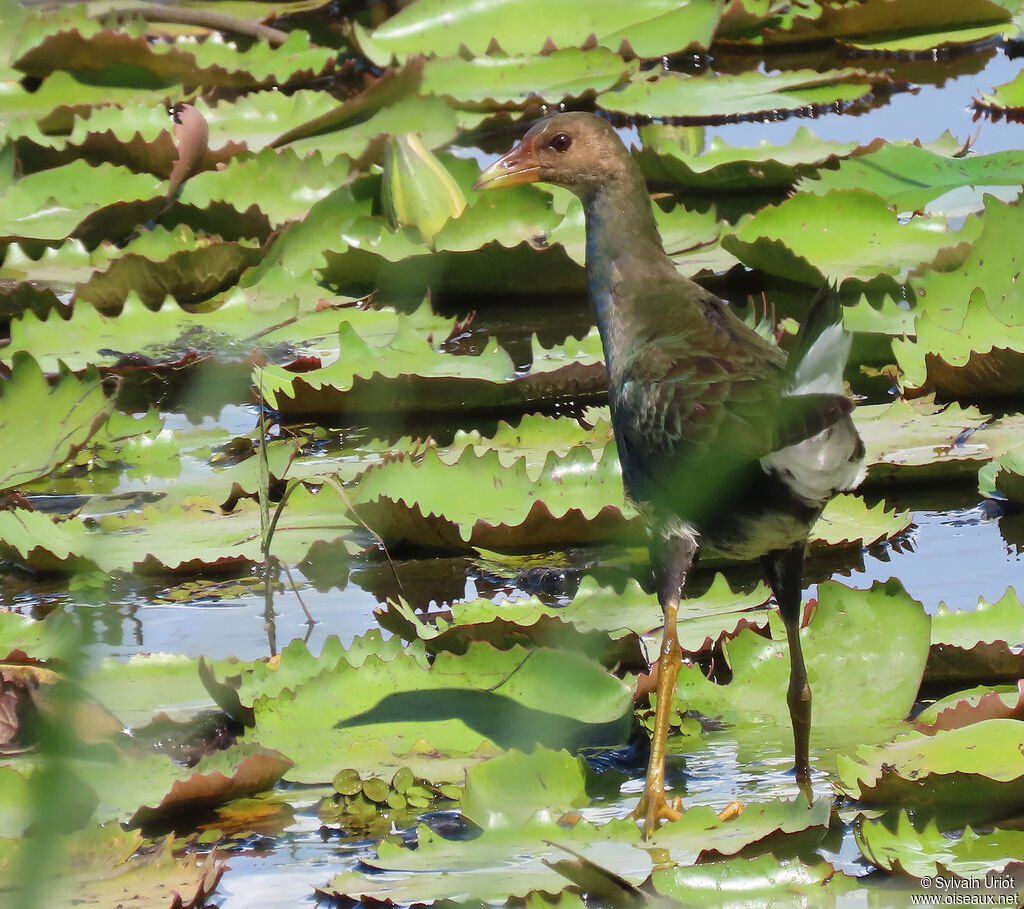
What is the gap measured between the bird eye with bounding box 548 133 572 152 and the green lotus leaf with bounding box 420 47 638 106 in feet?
6.39

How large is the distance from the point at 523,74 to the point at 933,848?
11.4 ft

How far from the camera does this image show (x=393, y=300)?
348cm

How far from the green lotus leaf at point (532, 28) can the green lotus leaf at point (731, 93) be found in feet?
0.85

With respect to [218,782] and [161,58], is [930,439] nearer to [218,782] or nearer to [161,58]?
[218,782]

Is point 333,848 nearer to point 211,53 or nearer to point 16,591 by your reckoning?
point 16,591

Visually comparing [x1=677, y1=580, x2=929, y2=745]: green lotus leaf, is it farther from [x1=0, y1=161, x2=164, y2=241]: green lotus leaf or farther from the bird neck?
[x1=0, y1=161, x2=164, y2=241]: green lotus leaf

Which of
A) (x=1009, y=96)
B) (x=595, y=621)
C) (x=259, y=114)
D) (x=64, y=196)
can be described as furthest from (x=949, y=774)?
(x=259, y=114)

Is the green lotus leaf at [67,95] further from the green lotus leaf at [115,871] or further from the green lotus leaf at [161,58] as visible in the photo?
the green lotus leaf at [115,871]

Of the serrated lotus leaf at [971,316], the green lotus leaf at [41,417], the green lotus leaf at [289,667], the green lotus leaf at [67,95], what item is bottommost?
the green lotus leaf at [289,667]

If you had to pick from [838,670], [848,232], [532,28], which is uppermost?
[532,28]

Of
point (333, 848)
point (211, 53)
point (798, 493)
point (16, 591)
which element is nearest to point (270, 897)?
point (333, 848)

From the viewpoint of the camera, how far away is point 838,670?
6.68ft

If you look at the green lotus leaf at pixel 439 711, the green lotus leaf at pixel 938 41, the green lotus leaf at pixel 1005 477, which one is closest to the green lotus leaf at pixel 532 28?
the green lotus leaf at pixel 938 41

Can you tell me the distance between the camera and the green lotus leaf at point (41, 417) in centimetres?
254
